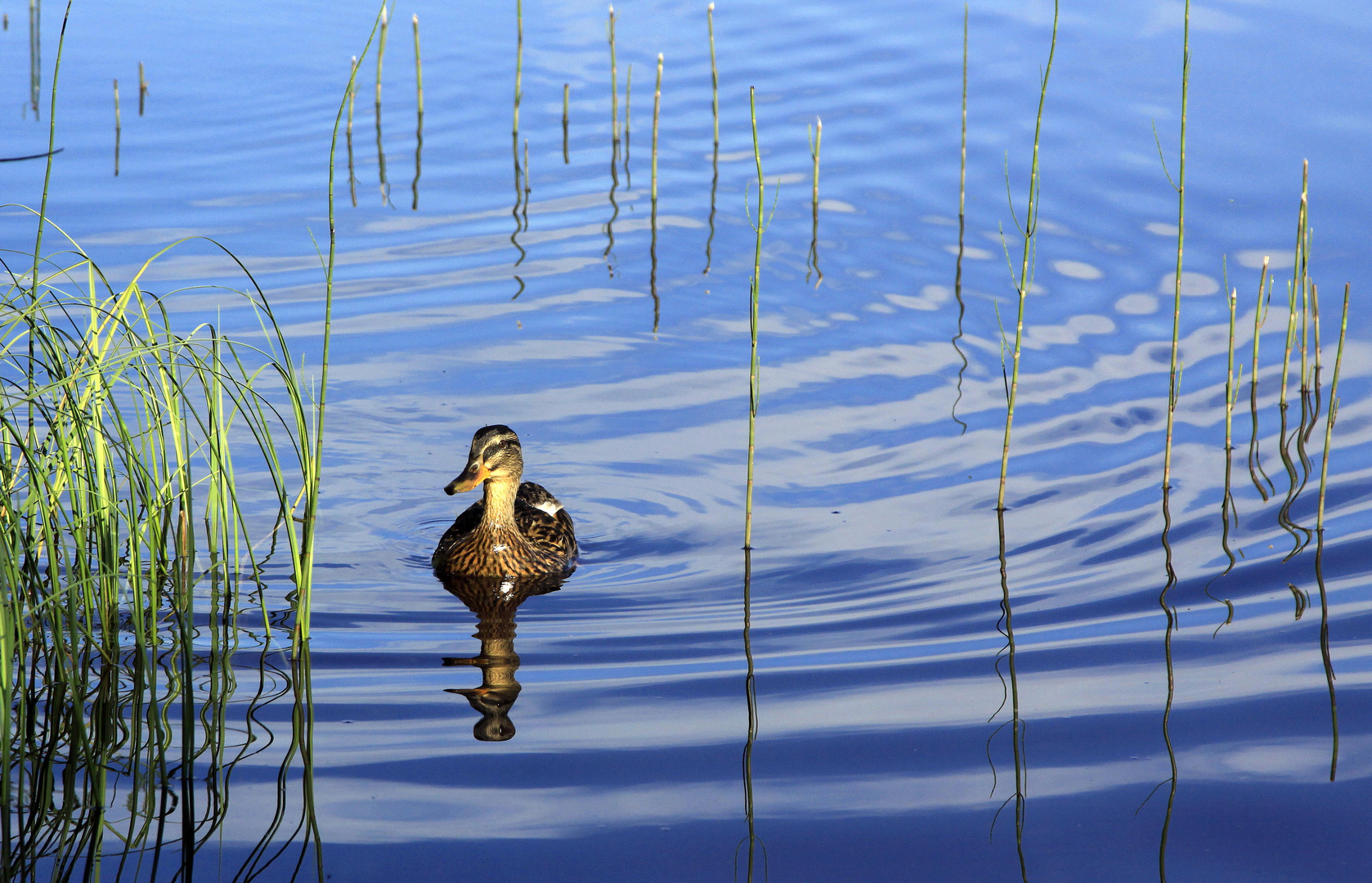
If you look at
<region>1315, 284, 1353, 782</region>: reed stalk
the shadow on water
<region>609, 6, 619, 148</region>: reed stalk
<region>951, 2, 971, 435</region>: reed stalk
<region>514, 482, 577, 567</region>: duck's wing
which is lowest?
<region>514, 482, 577, 567</region>: duck's wing

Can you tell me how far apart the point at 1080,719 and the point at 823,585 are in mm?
1796

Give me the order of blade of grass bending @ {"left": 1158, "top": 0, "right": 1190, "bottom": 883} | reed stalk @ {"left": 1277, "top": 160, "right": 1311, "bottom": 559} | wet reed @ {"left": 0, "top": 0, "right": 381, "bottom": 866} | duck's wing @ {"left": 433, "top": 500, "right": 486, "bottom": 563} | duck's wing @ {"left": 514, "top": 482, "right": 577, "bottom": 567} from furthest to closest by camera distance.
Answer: duck's wing @ {"left": 514, "top": 482, "right": 577, "bottom": 567}, duck's wing @ {"left": 433, "top": 500, "right": 486, "bottom": 563}, reed stalk @ {"left": 1277, "top": 160, "right": 1311, "bottom": 559}, blade of grass bending @ {"left": 1158, "top": 0, "right": 1190, "bottom": 883}, wet reed @ {"left": 0, "top": 0, "right": 381, "bottom": 866}

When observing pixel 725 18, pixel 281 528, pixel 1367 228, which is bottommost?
pixel 281 528

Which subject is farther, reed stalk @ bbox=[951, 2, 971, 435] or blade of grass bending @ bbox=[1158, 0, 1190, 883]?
reed stalk @ bbox=[951, 2, 971, 435]

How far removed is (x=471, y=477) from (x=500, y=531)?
0.38 m

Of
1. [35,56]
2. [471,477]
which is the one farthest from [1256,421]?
[35,56]

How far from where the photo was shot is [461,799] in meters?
5.09

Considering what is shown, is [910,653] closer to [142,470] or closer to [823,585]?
[823,585]

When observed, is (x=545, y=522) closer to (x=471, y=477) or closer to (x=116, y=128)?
(x=471, y=477)

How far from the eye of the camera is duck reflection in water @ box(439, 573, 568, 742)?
5738 mm

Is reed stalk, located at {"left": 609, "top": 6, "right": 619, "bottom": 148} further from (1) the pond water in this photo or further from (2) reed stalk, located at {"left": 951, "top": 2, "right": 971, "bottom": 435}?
(2) reed stalk, located at {"left": 951, "top": 2, "right": 971, "bottom": 435}

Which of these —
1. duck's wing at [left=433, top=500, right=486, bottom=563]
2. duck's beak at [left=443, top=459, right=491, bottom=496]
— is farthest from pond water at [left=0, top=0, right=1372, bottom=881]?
duck's beak at [left=443, top=459, right=491, bottom=496]

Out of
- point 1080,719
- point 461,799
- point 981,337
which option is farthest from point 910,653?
point 981,337

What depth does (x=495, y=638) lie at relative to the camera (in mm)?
6840
